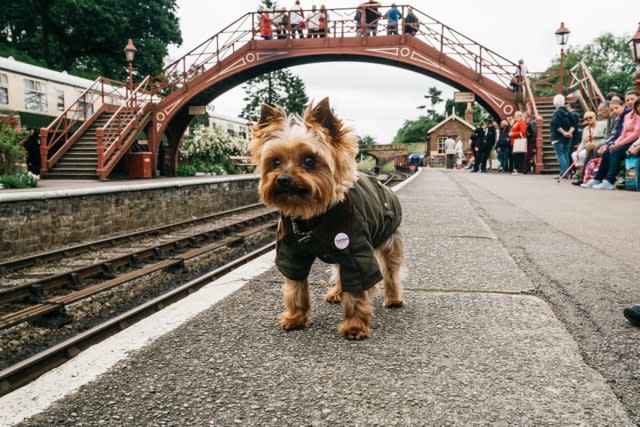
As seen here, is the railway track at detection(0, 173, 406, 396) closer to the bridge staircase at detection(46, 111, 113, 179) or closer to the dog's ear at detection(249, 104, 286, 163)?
the dog's ear at detection(249, 104, 286, 163)

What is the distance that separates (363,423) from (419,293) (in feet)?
5.86

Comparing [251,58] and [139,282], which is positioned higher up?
[251,58]

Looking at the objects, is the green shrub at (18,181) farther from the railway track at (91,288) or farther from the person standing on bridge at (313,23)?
the person standing on bridge at (313,23)

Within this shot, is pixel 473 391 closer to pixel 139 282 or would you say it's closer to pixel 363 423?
pixel 363 423

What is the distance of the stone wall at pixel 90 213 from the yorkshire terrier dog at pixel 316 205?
7.29m

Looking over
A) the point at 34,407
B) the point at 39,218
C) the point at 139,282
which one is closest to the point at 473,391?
the point at 34,407


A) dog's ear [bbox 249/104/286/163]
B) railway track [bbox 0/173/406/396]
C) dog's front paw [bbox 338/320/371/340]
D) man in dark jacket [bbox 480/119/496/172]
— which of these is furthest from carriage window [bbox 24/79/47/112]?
dog's front paw [bbox 338/320/371/340]

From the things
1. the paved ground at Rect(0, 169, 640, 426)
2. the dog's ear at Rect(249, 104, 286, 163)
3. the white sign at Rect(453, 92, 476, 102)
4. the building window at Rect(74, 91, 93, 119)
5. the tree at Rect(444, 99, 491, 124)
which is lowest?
the paved ground at Rect(0, 169, 640, 426)

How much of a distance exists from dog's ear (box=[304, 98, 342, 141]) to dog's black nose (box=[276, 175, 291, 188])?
12.9 inches

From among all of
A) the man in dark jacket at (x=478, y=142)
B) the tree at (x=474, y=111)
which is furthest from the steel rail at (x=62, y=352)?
the tree at (x=474, y=111)

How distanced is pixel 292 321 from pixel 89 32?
45987mm

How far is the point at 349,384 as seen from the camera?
199 centimetres

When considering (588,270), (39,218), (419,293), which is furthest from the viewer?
(39,218)

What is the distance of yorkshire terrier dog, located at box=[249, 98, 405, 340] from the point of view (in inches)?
98.3
